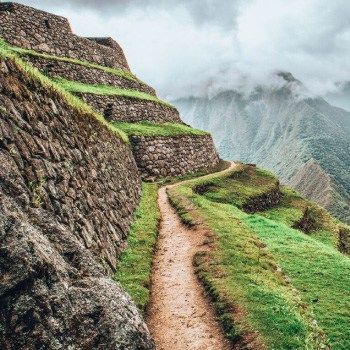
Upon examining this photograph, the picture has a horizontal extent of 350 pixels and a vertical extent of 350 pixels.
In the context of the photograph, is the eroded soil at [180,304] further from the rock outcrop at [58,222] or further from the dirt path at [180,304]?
the rock outcrop at [58,222]

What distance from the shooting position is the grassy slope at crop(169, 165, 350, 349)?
1140 centimetres

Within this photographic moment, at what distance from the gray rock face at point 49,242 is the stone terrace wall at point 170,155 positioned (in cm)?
1894

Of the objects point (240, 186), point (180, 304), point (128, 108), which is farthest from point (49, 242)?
point (128, 108)

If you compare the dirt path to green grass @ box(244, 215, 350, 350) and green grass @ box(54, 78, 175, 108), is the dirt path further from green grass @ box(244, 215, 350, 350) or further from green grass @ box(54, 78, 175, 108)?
green grass @ box(54, 78, 175, 108)

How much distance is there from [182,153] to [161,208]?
14730 mm

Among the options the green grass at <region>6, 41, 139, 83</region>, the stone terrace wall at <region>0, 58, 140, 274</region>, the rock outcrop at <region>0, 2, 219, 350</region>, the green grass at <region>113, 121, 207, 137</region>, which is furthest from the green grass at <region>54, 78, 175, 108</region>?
the stone terrace wall at <region>0, 58, 140, 274</region>

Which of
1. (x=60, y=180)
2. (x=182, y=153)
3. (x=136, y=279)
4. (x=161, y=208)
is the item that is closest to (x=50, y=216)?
(x=60, y=180)

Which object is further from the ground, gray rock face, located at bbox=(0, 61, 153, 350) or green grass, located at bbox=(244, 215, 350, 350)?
gray rock face, located at bbox=(0, 61, 153, 350)

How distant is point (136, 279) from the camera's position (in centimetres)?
1438

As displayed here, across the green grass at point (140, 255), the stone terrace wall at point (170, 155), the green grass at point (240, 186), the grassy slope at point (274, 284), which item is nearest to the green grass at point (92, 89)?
the stone terrace wall at point (170, 155)

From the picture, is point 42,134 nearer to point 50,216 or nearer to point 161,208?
point 50,216

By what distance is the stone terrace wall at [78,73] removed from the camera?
117ft

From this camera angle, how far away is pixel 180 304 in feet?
42.9

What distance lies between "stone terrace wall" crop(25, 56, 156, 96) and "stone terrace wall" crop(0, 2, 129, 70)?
3752 millimetres
